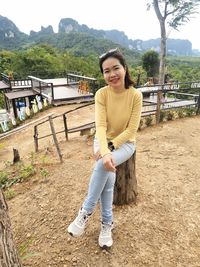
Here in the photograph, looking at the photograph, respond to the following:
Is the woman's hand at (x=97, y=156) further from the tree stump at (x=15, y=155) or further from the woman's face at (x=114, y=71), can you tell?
the tree stump at (x=15, y=155)

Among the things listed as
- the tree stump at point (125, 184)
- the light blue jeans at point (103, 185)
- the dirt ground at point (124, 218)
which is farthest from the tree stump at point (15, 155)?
the light blue jeans at point (103, 185)

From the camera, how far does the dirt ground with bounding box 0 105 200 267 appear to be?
2.40 metres

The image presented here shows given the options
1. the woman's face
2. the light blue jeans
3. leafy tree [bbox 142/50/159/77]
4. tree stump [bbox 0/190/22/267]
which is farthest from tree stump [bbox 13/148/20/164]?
leafy tree [bbox 142/50/159/77]

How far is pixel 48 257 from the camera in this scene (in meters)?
2.43

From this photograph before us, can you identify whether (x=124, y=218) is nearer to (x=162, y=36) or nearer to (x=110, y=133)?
(x=110, y=133)

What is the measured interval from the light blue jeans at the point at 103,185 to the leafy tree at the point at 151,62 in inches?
1033

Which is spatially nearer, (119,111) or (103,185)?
(103,185)

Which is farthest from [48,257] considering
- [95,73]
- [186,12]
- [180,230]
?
[95,73]

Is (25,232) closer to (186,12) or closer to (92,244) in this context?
(92,244)

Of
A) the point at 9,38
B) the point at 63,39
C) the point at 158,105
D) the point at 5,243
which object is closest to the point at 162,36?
the point at 158,105

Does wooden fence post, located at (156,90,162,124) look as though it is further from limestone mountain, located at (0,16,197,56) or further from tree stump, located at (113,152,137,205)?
limestone mountain, located at (0,16,197,56)

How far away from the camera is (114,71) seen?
2.32 m

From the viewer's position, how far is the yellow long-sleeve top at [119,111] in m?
2.43

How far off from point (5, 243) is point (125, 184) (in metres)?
1.68
